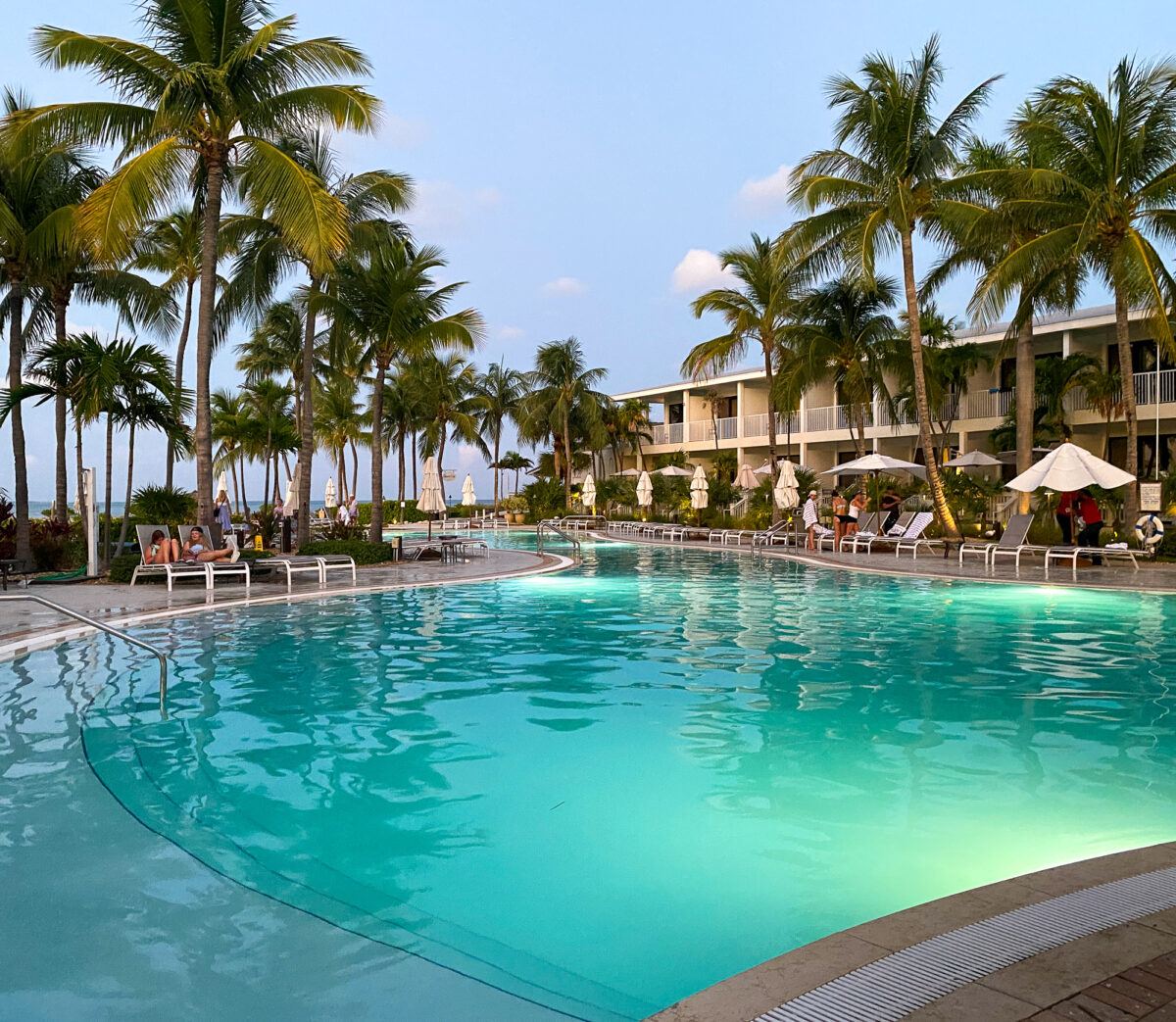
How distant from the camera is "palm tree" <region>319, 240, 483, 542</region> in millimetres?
20969

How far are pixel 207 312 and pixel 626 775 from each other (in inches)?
515

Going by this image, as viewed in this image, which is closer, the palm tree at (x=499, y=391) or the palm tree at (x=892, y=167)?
the palm tree at (x=892, y=167)

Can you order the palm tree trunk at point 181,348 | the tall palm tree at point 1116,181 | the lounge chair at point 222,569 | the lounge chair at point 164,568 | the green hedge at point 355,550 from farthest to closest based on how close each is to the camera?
the palm tree trunk at point 181,348, the green hedge at point 355,550, the tall palm tree at point 1116,181, the lounge chair at point 164,568, the lounge chair at point 222,569

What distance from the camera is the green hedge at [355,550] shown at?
19.7m

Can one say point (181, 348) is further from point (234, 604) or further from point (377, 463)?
point (234, 604)

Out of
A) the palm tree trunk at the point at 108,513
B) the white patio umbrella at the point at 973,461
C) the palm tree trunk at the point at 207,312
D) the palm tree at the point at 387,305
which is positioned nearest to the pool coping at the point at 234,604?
the palm tree trunk at the point at 207,312

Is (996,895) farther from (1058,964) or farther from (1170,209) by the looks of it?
(1170,209)

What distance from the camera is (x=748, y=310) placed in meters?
30.0

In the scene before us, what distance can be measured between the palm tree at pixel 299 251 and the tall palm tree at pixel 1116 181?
13.4 metres

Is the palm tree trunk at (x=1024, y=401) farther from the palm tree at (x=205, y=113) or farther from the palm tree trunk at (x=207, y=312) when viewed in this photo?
the palm tree trunk at (x=207, y=312)

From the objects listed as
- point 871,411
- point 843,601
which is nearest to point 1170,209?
point 843,601

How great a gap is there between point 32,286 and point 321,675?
51.6 ft

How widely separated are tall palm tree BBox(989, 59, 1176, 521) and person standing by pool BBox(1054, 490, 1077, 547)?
4.44ft

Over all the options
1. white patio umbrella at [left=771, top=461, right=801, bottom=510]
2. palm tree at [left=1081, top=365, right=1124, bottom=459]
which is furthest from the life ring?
white patio umbrella at [left=771, top=461, right=801, bottom=510]
